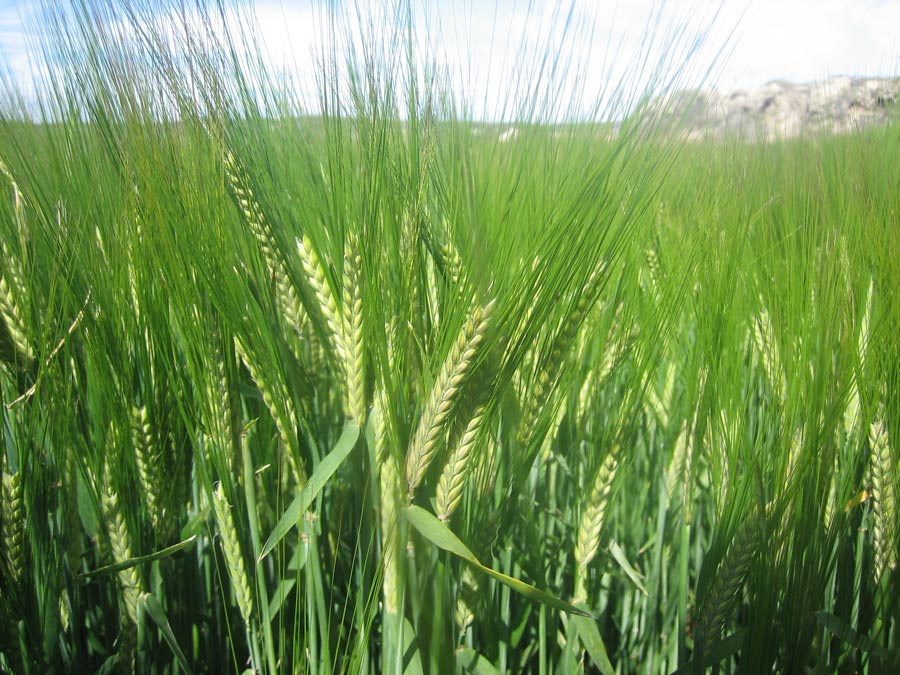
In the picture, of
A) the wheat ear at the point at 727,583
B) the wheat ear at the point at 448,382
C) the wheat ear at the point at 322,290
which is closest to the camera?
the wheat ear at the point at 448,382

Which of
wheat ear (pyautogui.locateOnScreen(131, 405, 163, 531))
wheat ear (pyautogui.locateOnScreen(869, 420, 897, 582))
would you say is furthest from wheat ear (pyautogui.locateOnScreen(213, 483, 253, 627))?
wheat ear (pyautogui.locateOnScreen(869, 420, 897, 582))

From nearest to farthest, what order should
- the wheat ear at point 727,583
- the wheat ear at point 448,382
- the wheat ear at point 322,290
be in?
the wheat ear at point 448,382
the wheat ear at point 322,290
the wheat ear at point 727,583

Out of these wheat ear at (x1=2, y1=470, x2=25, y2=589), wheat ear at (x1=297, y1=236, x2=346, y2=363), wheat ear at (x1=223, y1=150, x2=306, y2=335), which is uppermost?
wheat ear at (x1=223, y1=150, x2=306, y2=335)

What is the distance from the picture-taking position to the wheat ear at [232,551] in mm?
789

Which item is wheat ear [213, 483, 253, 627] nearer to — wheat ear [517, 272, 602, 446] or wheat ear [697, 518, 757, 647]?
wheat ear [517, 272, 602, 446]

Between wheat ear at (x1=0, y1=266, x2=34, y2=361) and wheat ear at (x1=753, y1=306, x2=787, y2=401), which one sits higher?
wheat ear at (x1=0, y1=266, x2=34, y2=361)

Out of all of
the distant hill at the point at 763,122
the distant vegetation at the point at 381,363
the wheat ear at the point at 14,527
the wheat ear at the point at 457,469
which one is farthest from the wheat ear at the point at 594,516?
the wheat ear at the point at 14,527

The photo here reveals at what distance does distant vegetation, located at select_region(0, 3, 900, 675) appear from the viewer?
2.33ft

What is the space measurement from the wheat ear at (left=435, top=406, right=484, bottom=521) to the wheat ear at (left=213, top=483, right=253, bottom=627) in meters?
0.27

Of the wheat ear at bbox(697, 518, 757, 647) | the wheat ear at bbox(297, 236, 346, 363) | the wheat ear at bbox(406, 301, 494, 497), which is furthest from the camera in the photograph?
the wheat ear at bbox(697, 518, 757, 647)

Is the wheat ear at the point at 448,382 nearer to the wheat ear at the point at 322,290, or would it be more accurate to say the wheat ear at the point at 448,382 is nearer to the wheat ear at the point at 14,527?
the wheat ear at the point at 322,290

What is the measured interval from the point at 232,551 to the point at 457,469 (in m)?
0.31

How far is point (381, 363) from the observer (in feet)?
2.16

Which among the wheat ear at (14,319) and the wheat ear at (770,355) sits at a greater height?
the wheat ear at (14,319)
